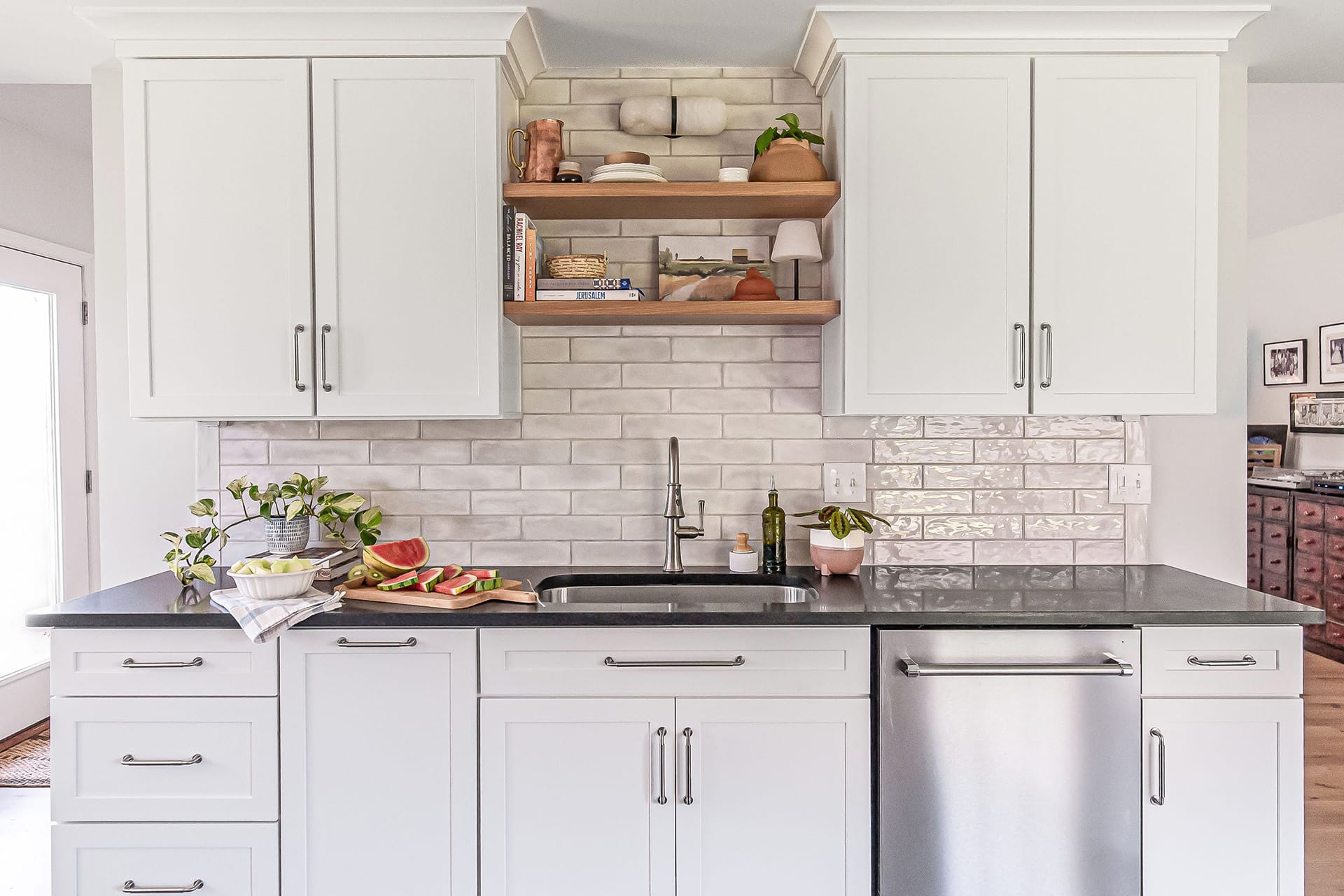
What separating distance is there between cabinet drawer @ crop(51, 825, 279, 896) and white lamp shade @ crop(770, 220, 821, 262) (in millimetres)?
1921

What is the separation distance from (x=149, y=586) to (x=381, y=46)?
5.02ft

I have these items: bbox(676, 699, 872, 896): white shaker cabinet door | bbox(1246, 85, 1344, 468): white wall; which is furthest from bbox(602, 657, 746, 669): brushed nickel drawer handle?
bbox(1246, 85, 1344, 468): white wall

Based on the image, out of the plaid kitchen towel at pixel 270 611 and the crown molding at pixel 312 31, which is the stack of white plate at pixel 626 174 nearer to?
the crown molding at pixel 312 31

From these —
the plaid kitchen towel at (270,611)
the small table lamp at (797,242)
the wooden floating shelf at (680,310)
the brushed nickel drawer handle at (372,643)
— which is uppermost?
the small table lamp at (797,242)

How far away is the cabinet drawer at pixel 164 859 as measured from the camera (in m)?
1.85

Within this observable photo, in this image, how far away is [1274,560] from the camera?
5.44 m

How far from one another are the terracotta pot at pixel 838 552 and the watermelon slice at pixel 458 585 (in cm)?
93

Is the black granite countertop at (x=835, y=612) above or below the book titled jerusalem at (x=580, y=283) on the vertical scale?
below

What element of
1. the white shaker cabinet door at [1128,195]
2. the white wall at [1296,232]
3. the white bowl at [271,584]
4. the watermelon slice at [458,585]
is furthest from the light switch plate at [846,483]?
the white wall at [1296,232]

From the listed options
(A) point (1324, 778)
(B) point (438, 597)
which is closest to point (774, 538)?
(B) point (438, 597)

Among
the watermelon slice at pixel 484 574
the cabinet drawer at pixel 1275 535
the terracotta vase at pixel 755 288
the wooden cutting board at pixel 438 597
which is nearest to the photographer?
the wooden cutting board at pixel 438 597

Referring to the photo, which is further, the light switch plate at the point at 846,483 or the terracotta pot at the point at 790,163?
the light switch plate at the point at 846,483

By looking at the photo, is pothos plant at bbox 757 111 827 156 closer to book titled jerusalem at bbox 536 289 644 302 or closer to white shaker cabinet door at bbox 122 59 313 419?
book titled jerusalem at bbox 536 289 644 302

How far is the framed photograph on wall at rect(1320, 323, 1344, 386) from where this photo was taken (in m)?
5.21
